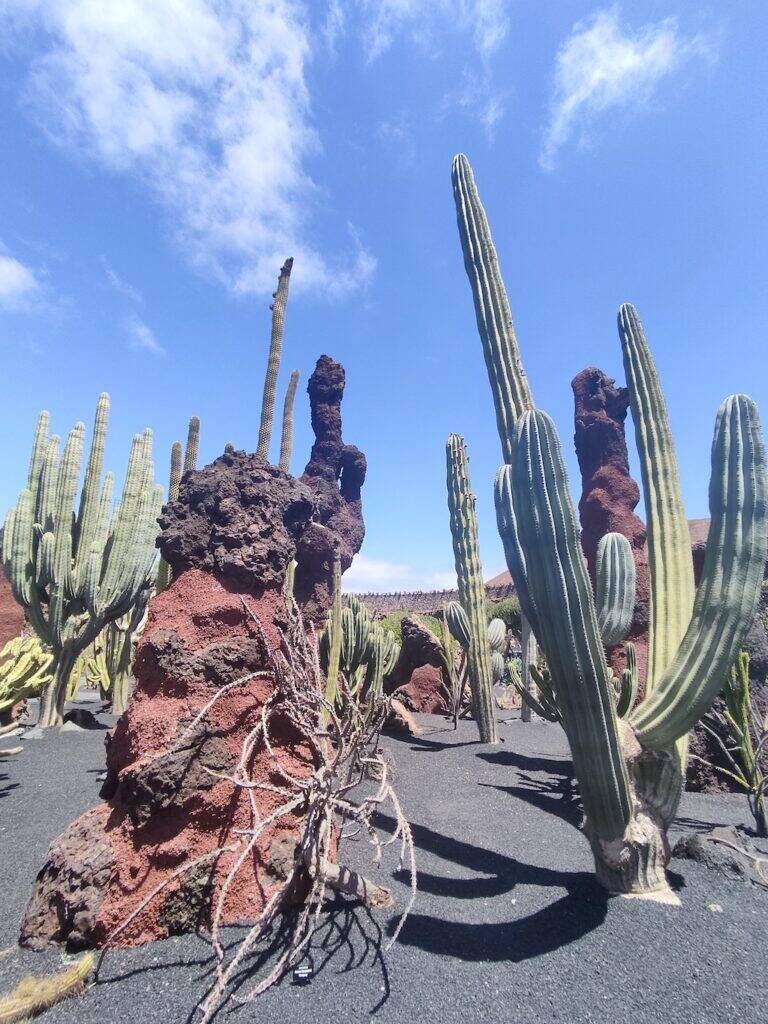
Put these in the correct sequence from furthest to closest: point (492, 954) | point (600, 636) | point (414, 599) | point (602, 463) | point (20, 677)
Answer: point (414, 599), point (602, 463), point (20, 677), point (600, 636), point (492, 954)

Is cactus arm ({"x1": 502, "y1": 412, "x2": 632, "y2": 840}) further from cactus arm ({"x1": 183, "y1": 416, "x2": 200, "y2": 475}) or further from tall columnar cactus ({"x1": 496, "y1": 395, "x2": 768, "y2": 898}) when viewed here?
cactus arm ({"x1": 183, "y1": 416, "x2": 200, "y2": 475})

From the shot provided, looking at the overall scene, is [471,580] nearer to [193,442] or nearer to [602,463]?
[193,442]

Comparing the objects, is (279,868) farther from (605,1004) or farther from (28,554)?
(28,554)

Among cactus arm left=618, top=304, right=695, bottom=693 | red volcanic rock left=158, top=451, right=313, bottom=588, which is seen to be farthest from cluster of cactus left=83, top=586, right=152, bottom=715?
cactus arm left=618, top=304, right=695, bottom=693

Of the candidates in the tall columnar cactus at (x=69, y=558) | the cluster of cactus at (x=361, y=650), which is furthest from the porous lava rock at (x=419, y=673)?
the tall columnar cactus at (x=69, y=558)

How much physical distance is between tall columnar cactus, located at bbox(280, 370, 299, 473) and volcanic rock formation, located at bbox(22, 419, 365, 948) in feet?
24.2

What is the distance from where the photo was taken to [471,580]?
7953mm

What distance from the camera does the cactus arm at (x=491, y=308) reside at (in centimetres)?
406

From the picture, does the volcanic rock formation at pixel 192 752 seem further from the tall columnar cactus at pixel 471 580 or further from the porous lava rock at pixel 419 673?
the porous lava rock at pixel 419 673

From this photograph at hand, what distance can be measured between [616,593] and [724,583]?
198 centimetres

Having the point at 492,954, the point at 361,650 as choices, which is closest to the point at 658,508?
the point at 492,954

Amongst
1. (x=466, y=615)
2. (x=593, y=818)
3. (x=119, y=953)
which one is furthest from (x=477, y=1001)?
(x=466, y=615)

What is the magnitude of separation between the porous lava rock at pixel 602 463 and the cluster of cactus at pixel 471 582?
876 cm

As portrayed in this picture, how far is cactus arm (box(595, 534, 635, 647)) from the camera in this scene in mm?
4730
